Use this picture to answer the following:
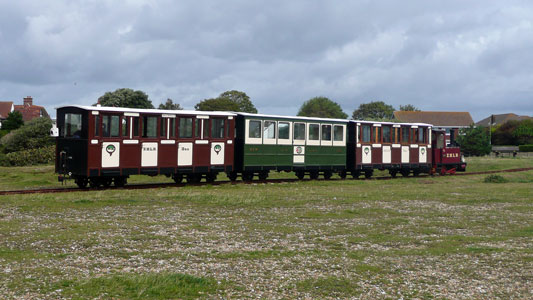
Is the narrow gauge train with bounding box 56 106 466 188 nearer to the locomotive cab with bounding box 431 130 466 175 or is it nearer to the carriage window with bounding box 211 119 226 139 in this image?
the carriage window with bounding box 211 119 226 139

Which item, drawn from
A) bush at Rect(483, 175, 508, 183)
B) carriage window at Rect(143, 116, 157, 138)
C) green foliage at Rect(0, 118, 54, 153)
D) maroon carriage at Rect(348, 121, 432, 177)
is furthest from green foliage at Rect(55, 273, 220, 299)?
green foliage at Rect(0, 118, 54, 153)

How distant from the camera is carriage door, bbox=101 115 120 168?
22.6m

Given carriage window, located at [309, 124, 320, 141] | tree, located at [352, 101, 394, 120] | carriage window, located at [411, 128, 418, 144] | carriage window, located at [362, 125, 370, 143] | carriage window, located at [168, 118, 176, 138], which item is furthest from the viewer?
tree, located at [352, 101, 394, 120]

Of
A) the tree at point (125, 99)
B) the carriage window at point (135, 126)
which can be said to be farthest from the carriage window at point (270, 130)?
the tree at point (125, 99)

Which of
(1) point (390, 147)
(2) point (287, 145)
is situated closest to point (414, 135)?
(1) point (390, 147)

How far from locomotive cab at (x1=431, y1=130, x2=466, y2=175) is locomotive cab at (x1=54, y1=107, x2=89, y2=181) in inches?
1020

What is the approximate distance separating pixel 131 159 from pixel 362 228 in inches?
535

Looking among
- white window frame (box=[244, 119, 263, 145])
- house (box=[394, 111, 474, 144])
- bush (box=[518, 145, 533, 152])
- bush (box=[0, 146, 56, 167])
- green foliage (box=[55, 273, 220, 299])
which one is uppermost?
house (box=[394, 111, 474, 144])

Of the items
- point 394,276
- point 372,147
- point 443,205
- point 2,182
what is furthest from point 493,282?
point 2,182

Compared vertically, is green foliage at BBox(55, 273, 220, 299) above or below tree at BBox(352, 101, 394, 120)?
below

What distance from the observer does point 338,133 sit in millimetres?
31734

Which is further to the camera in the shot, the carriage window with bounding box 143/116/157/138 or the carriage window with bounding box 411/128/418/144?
the carriage window with bounding box 411/128/418/144

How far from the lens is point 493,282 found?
27.2 ft

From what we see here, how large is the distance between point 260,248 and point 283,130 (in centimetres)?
1877
